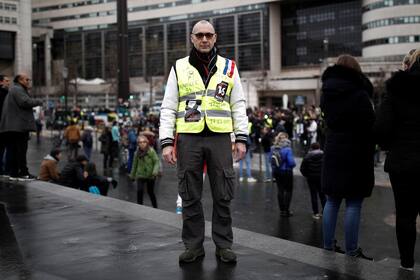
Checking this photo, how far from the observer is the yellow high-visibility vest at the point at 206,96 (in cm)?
416

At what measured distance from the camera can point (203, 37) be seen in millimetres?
4168

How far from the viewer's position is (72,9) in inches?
4414

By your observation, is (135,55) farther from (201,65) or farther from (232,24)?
(201,65)

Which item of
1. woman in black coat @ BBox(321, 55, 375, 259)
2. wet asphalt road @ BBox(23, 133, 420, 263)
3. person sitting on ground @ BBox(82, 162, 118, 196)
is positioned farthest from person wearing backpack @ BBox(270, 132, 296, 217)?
woman in black coat @ BBox(321, 55, 375, 259)

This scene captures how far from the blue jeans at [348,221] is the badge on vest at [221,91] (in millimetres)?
1480

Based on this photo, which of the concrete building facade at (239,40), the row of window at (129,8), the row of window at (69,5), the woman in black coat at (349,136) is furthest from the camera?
the row of window at (69,5)

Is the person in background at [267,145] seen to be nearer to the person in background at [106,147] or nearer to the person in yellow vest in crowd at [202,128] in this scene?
the person in background at [106,147]

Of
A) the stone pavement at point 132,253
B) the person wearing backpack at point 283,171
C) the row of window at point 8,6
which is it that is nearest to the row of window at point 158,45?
the row of window at point 8,6

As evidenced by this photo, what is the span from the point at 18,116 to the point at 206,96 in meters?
5.16

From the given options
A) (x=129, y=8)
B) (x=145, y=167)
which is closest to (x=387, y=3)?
(x=129, y=8)

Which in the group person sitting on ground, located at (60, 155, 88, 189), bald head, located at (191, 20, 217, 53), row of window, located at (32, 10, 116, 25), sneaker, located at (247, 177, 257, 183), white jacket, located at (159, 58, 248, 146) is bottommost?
sneaker, located at (247, 177, 257, 183)

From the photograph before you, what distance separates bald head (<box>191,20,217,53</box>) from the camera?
4.16 meters

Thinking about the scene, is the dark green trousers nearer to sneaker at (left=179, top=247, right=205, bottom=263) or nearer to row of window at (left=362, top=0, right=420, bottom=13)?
sneaker at (left=179, top=247, right=205, bottom=263)

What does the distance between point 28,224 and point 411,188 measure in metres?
3.88
